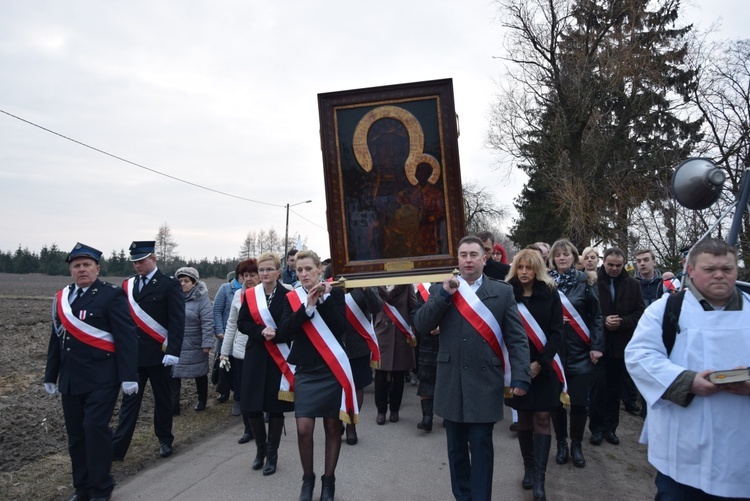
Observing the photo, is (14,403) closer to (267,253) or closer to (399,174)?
(267,253)

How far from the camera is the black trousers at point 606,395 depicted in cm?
638

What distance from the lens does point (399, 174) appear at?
4609mm

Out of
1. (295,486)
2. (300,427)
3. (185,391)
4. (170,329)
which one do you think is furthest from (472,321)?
(185,391)

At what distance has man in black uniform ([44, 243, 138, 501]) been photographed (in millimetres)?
4711

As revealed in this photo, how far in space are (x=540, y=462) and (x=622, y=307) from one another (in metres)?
2.46

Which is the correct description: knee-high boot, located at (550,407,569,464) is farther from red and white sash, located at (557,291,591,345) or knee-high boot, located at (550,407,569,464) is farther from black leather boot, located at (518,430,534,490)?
red and white sash, located at (557,291,591,345)

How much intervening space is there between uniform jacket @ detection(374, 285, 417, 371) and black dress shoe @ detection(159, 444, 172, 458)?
267 centimetres

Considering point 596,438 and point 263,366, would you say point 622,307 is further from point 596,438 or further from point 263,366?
point 263,366

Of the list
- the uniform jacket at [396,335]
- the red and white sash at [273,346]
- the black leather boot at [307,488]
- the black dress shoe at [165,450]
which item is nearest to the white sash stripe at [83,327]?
the red and white sash at [273,346]

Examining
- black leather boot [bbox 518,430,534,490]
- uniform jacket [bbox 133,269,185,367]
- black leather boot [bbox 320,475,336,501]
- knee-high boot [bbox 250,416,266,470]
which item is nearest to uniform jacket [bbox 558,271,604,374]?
black leather boot [bbox 518,430,534,490]

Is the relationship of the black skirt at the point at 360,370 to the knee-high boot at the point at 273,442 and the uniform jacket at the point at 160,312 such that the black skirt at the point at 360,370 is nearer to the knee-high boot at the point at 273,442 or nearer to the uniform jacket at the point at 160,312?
the knee-high boot at the point at 273,442

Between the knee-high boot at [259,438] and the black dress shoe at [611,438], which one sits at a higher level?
the knee-high boot at [259,438]

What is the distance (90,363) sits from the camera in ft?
15.8

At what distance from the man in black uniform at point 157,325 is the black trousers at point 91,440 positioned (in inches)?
42.9
